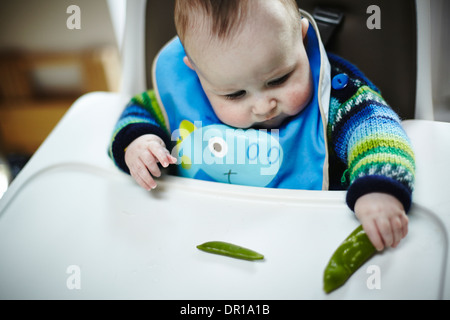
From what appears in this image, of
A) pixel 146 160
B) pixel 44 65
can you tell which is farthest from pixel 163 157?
pixel 44 65

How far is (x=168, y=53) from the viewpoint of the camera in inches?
33.7

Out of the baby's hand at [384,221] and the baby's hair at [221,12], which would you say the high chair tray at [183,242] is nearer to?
the baby's hand at [384,221]

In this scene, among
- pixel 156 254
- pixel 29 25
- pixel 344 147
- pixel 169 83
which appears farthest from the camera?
pixel 29 25

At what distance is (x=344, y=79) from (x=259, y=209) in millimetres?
281

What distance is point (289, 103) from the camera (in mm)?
685

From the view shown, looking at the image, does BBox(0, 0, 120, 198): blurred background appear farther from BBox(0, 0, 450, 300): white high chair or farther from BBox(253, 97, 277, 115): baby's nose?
BBox(253, 97, 277, 115): baby's nose

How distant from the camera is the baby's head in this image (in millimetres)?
604

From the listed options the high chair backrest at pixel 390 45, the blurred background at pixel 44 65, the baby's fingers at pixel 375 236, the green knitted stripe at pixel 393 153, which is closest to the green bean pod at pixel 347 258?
the baby's fingers at pixel 375 236

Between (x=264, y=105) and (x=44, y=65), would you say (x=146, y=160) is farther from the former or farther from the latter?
(x=44, y=65)

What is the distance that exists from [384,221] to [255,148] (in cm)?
28
